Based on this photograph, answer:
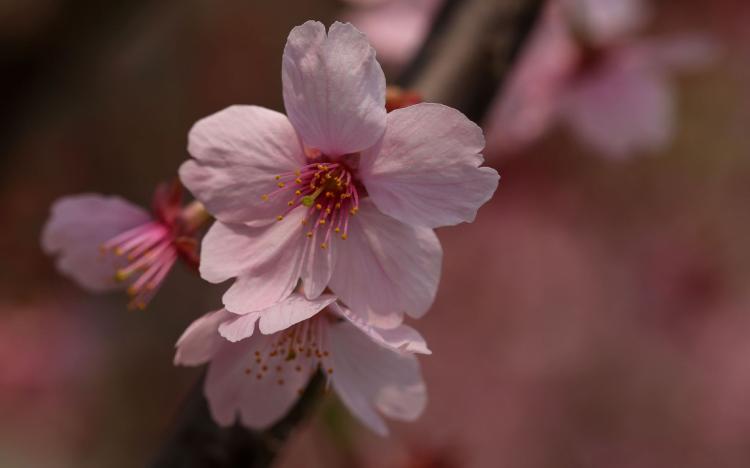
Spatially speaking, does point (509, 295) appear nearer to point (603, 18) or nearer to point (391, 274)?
point (603, 18)

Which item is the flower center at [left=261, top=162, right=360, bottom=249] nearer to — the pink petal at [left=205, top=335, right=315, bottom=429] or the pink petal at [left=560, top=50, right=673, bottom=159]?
the pink petal at [left=205, top=335, right=315, bottom=429]

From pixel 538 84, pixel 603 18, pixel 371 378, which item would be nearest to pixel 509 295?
pixel 603 18

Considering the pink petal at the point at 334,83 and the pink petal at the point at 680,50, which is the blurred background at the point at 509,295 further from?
the pink petal at the point at 334,83

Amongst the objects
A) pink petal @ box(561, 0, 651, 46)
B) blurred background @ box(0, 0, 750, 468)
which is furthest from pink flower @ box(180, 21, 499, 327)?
blurred background @ box(0, 0, 750, 468)

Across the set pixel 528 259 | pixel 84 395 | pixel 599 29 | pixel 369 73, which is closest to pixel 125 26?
pixel 599 29

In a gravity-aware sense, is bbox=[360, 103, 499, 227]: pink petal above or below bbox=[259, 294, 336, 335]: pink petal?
above

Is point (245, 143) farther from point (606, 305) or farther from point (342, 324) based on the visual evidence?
point (606, 305)

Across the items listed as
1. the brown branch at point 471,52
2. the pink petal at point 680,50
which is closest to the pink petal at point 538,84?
the pink petal at point 680,50
